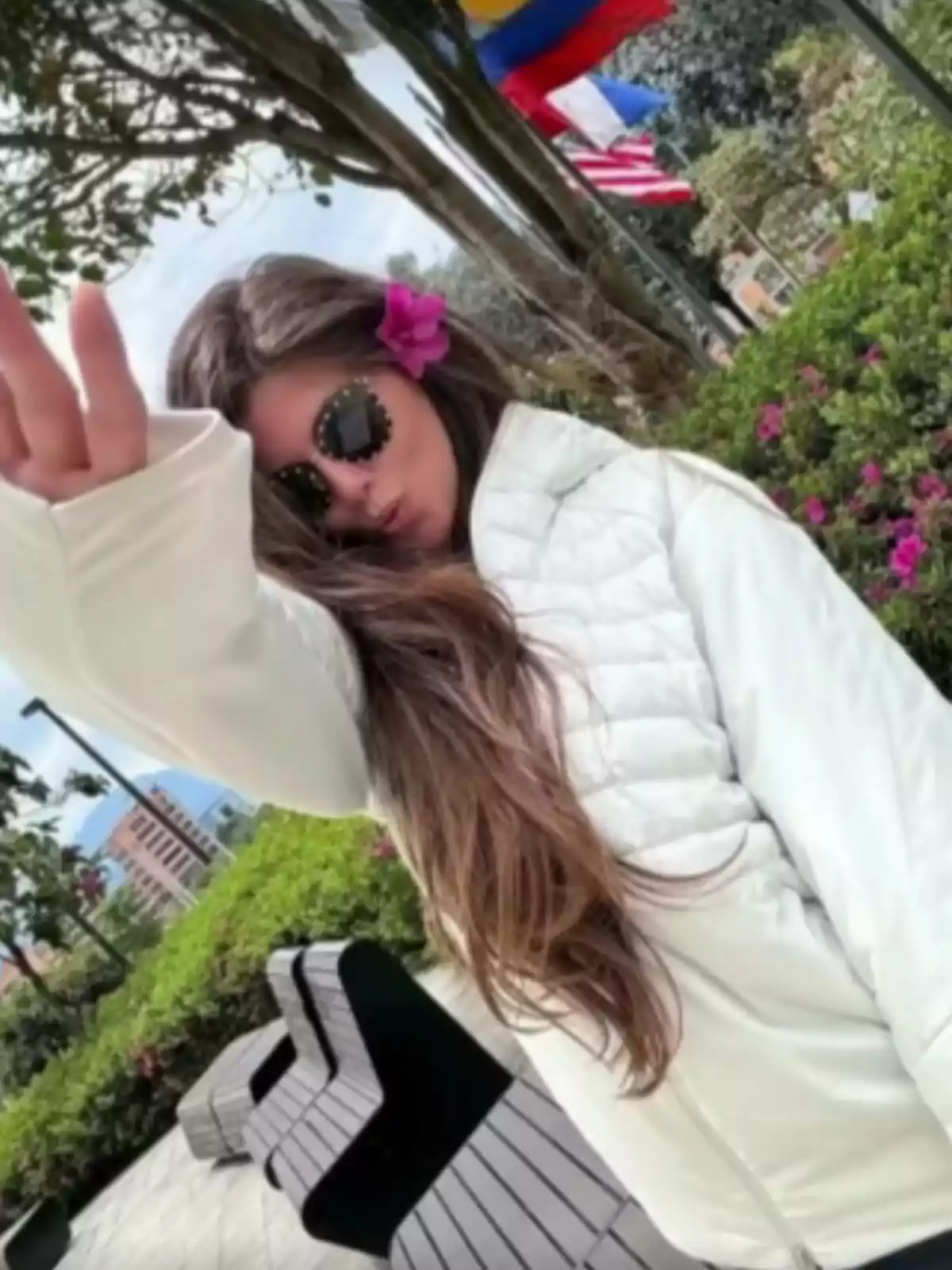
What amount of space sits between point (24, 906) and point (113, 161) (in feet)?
10.8

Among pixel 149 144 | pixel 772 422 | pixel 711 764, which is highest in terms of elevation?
pixel 149 144

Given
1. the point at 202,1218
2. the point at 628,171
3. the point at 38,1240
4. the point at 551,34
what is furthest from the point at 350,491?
the point at 38,1240

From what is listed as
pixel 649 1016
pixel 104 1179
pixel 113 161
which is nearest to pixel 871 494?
pixel 649 1016

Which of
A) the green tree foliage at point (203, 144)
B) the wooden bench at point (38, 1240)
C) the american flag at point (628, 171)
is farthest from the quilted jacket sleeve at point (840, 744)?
the american flag at point (628, 171)

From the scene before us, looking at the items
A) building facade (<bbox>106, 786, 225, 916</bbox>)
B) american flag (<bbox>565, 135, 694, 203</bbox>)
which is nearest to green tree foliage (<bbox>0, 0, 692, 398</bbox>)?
american flag (<bbox>565, 135, 694, 203</bbox>)

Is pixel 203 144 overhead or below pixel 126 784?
overhead

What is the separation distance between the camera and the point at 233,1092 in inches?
167

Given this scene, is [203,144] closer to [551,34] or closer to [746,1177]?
[551,34]

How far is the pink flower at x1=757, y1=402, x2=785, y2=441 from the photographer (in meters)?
3.64

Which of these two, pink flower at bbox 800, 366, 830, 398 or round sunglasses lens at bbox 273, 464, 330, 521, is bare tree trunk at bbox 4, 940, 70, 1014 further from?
round sunglasses lens at bbox 273, 464, 330, 521

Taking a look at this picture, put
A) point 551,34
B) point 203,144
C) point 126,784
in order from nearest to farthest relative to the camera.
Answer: point 551,34 < point 203,144 < point 126,784

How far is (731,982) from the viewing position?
46.7 inches

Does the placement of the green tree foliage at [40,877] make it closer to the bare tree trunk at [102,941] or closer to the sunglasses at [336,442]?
the bare tree trunk at [102,941]

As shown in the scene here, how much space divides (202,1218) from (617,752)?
14.1 ft
